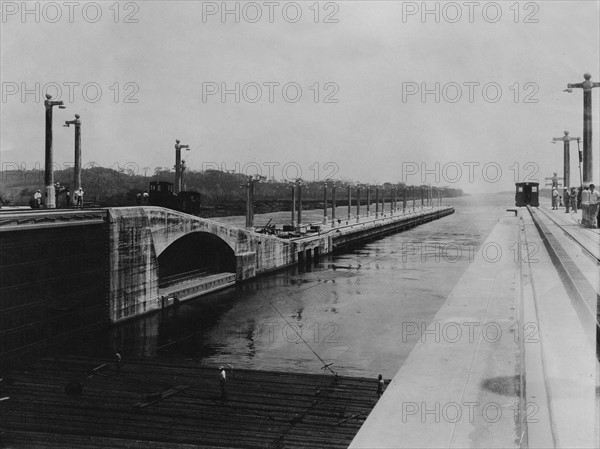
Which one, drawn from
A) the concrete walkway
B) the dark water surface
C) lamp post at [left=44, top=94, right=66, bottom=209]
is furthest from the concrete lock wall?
the concrete walkway

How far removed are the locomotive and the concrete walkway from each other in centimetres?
3456

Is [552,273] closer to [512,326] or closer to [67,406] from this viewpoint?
[512,326]

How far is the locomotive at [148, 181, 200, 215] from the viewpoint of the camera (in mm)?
45625

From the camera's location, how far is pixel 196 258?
40.2 metres

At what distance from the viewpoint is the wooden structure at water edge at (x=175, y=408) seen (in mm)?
14227

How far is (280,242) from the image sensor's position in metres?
48.1

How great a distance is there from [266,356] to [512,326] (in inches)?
521

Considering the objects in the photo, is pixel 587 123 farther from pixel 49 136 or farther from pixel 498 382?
pixel 49 136

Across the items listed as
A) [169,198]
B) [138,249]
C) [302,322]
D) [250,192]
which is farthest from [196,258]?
[302,322]

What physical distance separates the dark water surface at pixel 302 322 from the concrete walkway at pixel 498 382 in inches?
349

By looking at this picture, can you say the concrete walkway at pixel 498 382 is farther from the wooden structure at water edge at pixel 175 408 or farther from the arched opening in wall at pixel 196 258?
the arched opening in wall at pixel 196 258

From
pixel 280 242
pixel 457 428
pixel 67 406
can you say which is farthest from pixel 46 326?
pixel 280 242

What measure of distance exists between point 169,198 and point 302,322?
2021cm

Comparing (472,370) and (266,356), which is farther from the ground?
(472,370)
